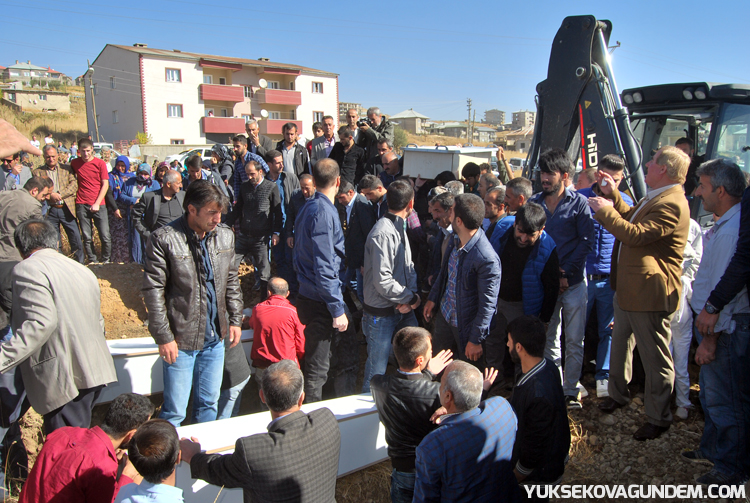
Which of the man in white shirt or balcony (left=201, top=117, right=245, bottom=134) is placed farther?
balcony (left=201, top=117, right=245, bottom=134)

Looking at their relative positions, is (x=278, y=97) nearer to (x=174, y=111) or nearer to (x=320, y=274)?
(x=174, y=111)

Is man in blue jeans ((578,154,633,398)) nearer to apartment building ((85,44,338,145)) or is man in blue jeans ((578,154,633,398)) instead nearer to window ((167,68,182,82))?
apartment building ((85,44,338,145))

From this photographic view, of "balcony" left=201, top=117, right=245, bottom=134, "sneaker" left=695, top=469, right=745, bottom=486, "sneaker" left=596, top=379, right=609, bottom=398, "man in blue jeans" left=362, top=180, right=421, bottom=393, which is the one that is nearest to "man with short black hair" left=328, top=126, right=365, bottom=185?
"man in blue jeans" left=362, top=180, right=421, bottom=393

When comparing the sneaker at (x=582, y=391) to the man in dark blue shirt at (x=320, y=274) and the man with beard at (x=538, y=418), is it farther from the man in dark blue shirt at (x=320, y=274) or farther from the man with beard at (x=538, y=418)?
the man in dark blue shirt at (x=320, y=274)

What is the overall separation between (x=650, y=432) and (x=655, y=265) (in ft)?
4.13

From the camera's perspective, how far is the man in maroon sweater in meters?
7.38

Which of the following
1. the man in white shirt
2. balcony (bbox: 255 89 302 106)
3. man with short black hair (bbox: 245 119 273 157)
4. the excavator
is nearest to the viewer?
the man in white shirt

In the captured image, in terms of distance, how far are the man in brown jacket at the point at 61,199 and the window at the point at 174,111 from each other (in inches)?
1177

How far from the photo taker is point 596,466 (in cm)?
332

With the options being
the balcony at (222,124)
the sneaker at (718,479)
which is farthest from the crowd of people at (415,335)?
the balcony at (222,124)

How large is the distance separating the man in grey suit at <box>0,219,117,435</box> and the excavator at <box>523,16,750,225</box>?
5050 millimetres

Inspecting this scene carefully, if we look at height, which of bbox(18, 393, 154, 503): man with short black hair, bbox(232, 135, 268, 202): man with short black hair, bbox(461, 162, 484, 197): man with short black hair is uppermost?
bbox(232, 135, 268, 202): man with short black hair

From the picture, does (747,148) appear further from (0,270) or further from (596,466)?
(0,270)

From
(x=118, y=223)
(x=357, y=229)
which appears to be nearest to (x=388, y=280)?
(x=357, y=229)
